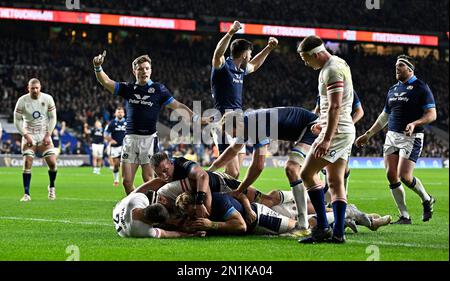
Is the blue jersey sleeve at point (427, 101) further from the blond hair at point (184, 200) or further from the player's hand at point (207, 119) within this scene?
the blond hair at point (184, 200)

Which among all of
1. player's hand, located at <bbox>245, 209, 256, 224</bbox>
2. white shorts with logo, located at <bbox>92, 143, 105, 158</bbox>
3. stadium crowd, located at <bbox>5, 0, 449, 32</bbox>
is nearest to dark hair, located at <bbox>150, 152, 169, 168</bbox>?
player's hand, located at <bbox>245, 209, 256, 224</bbox>

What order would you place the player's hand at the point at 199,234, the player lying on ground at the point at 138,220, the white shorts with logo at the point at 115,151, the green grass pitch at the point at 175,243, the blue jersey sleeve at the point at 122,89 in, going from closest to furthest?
the green grass pitch at the point at 175,243 → the player lying on ground at the point at 138,220 → the player's hand at the point at 199,234 → the blue jersey sleeve at the point at 122,89 → the white shorts with logo at the point at 115,151

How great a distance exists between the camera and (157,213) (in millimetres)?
9062

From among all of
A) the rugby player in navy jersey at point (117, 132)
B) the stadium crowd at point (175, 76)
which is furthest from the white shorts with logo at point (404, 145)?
the stadium crowd at point (175, 76)

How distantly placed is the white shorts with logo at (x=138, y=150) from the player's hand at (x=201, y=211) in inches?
136

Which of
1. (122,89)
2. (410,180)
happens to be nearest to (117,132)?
(122,89)

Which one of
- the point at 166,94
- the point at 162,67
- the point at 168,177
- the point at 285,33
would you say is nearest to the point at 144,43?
the point at 162,67

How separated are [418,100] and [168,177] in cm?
452

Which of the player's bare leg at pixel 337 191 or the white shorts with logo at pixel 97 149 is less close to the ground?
the white shorts with logo at pixel 97 149

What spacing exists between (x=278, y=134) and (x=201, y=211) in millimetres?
1332

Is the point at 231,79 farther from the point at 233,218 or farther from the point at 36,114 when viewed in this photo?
the point at 36,114

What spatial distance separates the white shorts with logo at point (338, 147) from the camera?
8875mm

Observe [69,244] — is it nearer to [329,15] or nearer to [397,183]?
[397,183]

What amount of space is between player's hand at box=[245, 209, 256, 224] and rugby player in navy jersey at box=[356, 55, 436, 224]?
3.11 m
